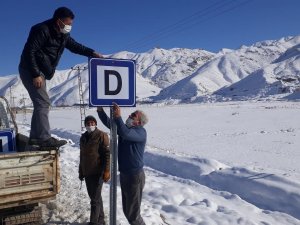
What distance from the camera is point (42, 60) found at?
5410 millimetres

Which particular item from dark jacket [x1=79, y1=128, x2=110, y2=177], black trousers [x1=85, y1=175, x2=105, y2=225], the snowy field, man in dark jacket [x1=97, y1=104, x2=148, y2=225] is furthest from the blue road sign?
the snowy field

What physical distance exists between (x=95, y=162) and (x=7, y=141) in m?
1.47

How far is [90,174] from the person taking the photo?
596 cm

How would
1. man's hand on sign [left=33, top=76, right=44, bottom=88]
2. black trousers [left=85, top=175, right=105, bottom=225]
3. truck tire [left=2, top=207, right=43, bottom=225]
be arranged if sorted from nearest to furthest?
truck tire [left=2, top=207, right=43, bottom=225], man's hand on sign [left=33, top=76, right=44, bottom=88], black trousers [left=85, top=175, right=105, bottom=225]

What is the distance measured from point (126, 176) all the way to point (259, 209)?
3782mm

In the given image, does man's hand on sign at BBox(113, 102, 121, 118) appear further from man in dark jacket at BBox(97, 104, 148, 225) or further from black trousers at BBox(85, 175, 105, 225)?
black trousers at BBox(85, 175, 105, 225)

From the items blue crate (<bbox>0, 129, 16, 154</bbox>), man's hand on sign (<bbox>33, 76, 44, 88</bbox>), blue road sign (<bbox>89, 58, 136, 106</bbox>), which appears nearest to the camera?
blue road sign (<bbox>89, 58, 136, 106</bbox>)

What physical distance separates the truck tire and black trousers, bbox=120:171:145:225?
114 centimetres

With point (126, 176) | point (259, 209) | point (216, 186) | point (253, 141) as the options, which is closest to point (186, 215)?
point (259, 209)

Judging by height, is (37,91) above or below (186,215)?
above

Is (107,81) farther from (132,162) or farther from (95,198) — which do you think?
(95,198)

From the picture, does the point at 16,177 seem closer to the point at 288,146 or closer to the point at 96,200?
the point at 96,200

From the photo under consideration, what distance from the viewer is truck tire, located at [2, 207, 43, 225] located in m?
4.92

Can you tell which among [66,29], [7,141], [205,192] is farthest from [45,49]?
[205,192]
